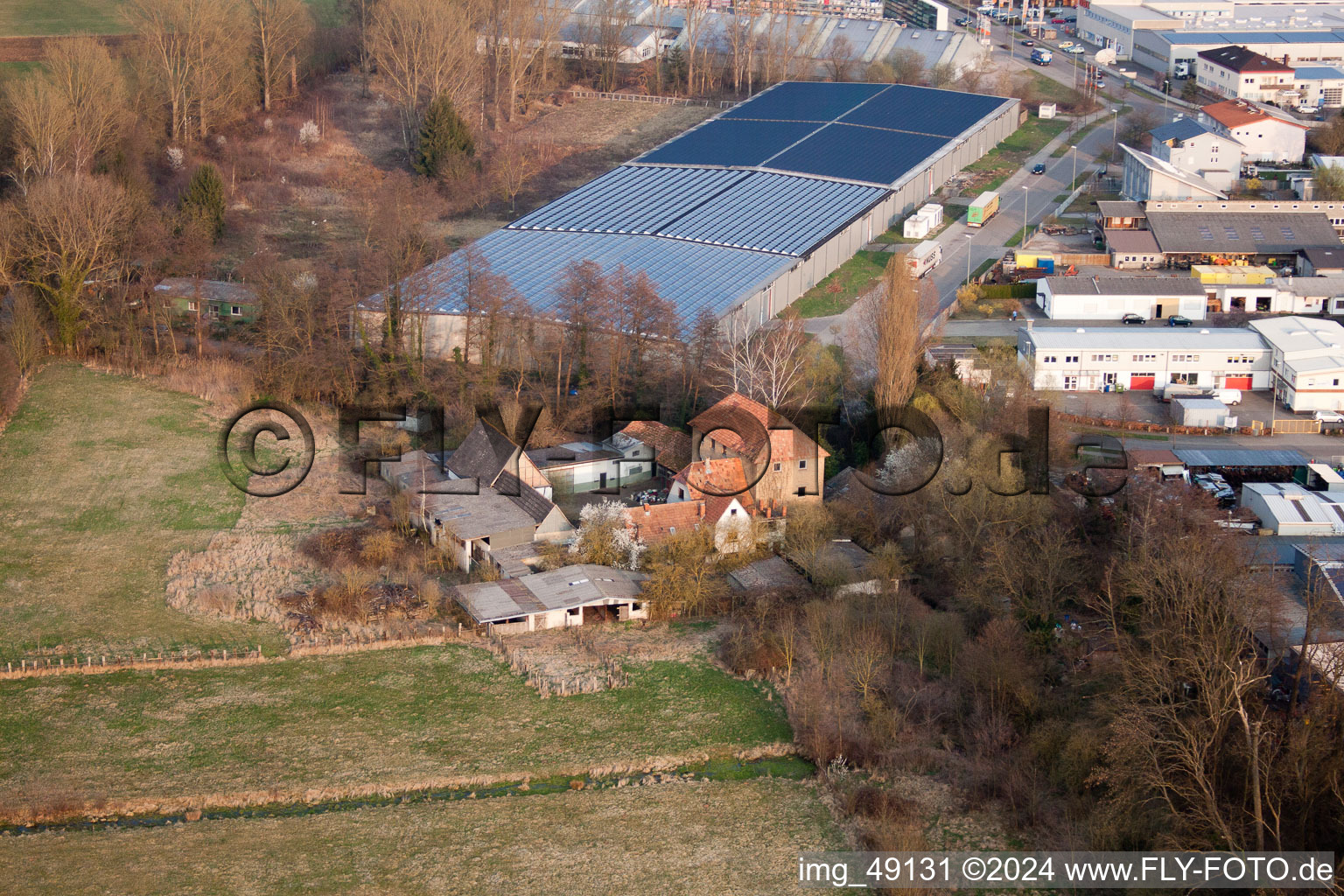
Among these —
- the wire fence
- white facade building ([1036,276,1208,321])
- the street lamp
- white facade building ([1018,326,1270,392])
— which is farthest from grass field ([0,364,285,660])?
the street lamp

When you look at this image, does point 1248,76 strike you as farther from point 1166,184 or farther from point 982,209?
point 982,209

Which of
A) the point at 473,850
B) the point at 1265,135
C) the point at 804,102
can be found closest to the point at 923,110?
the point at 804,102

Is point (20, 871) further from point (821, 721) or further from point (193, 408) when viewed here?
point (193, 408)

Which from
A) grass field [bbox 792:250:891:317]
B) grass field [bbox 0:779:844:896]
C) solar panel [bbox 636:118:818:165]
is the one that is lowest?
grass field [bbox 0:779:844:896]

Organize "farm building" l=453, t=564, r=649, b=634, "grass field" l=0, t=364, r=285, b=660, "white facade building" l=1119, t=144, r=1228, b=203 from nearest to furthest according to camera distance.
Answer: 1. "grass field" l=0, t=364, r=285, b=660
2. "farm building" l=453, t=564, r=649, b=634
3. "white facade building" l=1119, t=144, r=1228, b=203

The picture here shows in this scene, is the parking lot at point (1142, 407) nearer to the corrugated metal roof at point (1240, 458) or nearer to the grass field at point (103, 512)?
the corrugated metal roof at point (1240, 458)

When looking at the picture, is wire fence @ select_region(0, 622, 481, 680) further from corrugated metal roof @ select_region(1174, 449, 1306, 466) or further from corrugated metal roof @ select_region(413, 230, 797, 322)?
corrugated metal roof @ select_region(1174, 449, 1306, 466)

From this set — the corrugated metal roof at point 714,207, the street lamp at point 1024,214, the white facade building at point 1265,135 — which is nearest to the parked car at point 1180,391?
the corrugated metal roof at point 714,207
